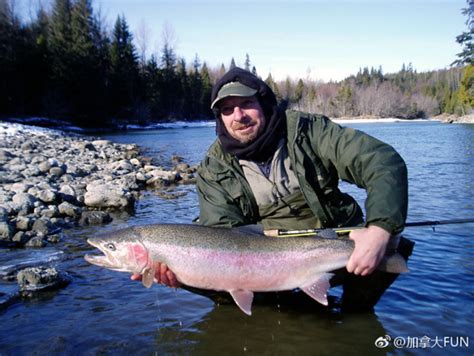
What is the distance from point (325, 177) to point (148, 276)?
1602 millimetres

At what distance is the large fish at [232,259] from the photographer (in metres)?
3.10

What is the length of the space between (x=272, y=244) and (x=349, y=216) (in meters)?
0.95

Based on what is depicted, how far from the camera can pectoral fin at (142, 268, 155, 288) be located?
10.2ft

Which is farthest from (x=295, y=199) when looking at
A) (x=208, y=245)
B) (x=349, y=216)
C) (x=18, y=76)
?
(x=18, y=76)

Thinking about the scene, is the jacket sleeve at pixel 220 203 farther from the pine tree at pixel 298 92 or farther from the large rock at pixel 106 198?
the pine tree at pixel 298 92

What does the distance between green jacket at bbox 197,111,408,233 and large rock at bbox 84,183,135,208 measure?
5.27 m

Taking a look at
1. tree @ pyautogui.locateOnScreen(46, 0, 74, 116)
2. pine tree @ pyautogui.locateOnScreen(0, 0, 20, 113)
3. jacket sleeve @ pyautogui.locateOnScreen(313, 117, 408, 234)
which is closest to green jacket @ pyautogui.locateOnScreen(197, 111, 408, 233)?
jacket sleeve @ pyautogui.locateOnScreen(313, 117, 408, 234)

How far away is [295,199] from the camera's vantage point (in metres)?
3.66

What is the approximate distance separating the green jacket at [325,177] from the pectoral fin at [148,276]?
70cm

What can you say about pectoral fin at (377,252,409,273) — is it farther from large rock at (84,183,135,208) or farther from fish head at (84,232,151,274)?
large rock at (84,183,135,208)

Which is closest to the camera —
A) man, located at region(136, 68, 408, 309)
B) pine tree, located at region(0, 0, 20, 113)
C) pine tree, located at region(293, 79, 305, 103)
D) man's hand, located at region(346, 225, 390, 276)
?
man's hand, located at region(346, 225, 390, 276)

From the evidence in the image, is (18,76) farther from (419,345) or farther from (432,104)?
(432,104)

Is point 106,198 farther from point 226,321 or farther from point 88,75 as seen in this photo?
point 88,75

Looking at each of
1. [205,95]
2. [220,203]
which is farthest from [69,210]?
[205,95]
